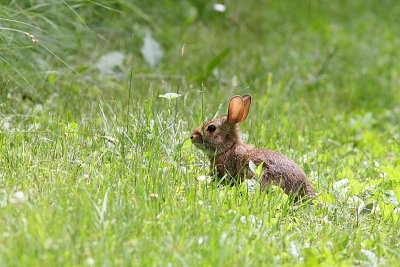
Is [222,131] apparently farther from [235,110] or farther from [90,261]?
[90,261]

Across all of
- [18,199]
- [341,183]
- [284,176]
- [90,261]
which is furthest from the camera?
[341,183]

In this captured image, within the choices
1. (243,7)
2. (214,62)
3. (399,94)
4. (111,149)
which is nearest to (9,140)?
(111,149)

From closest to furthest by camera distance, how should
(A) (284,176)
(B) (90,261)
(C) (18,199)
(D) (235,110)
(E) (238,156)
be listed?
1. (B) (90,261)
2. (C) (18,199)
3. (A) (284,176)
4. (E) (238,156)
5. (D) (235,110)

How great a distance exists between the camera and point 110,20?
802 centimetres

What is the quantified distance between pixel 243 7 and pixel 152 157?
5.95 meters

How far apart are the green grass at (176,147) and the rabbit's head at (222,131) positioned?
0.43ft

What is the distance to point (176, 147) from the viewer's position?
4.70m

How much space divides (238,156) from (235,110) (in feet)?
1.11

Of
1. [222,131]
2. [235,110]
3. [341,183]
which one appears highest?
[235,110]

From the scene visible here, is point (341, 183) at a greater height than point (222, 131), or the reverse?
point (222, 131)

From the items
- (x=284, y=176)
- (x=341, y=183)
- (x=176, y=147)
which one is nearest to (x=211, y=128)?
(x=176, y=147)

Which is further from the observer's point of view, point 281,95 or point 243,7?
point 243,7

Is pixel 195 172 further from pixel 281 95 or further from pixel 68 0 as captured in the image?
pixel 281 95

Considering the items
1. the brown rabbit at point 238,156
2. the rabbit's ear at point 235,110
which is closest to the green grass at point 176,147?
the brown rabbit at point 238,156
